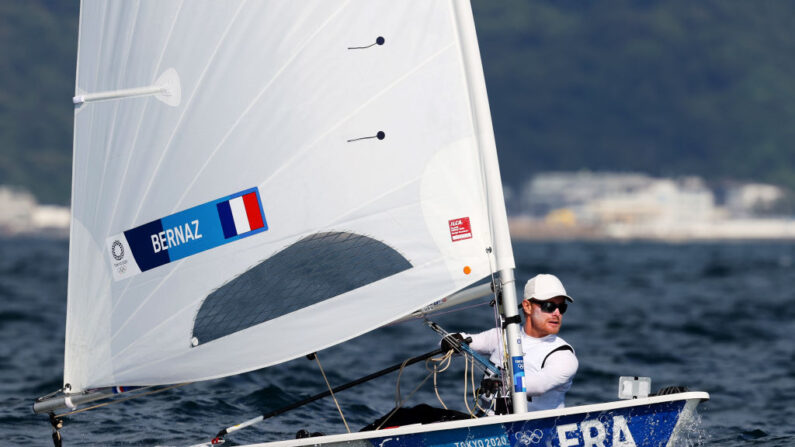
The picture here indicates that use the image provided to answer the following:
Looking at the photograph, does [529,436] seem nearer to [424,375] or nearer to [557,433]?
[557,433]

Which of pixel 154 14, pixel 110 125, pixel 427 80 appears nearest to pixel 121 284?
pixel 110 125

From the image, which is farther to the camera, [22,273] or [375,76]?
[22,273]

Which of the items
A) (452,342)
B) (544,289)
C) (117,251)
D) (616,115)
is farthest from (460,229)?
(616,115)

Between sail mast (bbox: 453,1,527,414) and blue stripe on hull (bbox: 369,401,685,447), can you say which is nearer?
blue stripe on hull (bbox: 369,401,685,447)

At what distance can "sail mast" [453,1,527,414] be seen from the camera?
255 inches

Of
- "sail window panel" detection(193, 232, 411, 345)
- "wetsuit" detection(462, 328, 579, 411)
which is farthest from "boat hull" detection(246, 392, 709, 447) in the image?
"sail window panel" detection(193, 232, 411, 345)

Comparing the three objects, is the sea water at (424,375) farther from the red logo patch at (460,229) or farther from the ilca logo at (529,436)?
the red logo patch at (460,229)

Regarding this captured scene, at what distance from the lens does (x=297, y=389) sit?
1209 cm

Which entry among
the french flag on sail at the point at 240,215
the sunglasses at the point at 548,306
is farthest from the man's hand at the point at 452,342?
the french flag on sail at the point at 240,215

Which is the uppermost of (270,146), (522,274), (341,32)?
(341,32)

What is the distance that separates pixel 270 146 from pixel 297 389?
5.69 meters

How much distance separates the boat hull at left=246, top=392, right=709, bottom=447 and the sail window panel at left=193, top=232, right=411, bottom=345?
0.88 metres

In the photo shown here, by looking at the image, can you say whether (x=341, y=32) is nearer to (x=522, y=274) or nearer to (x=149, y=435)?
(x=149, y=435)

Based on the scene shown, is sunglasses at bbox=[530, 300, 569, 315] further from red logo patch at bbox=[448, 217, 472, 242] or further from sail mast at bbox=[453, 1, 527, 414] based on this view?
red logo patch at bbox=[448, 217, 472, 242]
